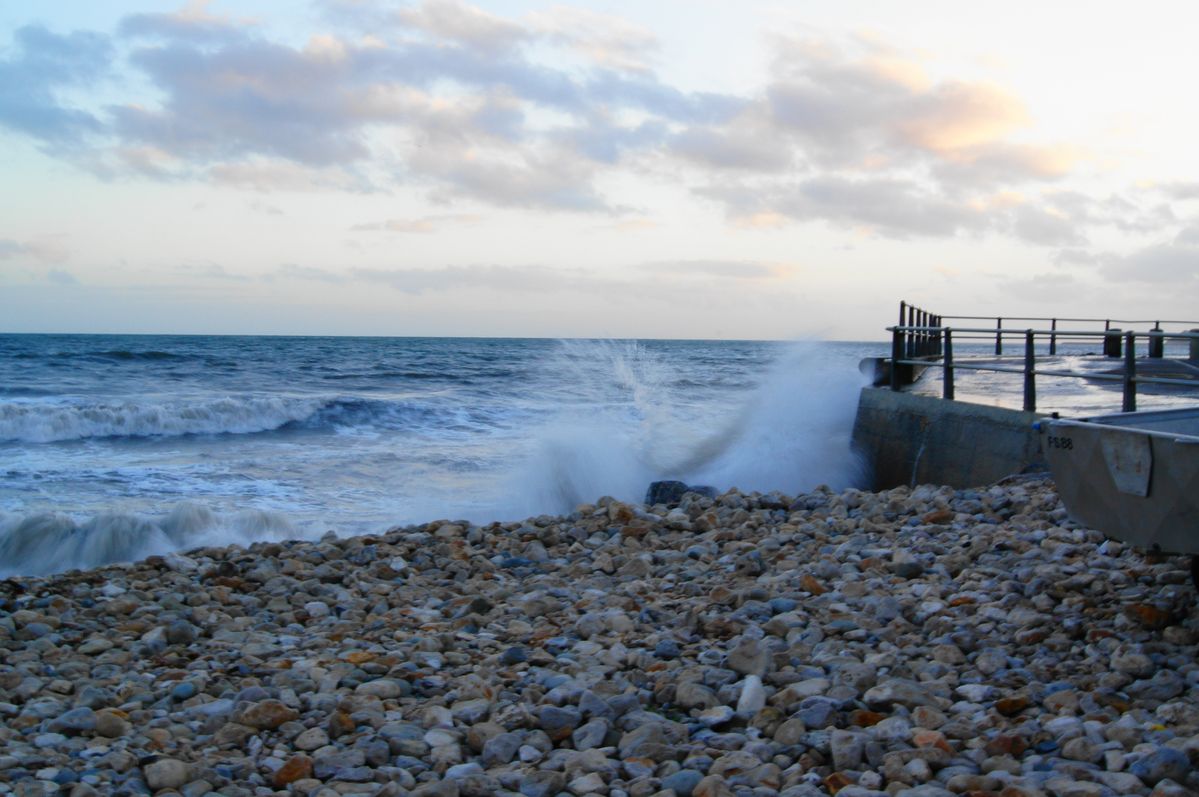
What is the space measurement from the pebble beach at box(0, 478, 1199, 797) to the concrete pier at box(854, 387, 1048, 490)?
173 centimetres

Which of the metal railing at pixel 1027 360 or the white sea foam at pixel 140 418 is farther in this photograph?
the white sea foam at pixel 140 418

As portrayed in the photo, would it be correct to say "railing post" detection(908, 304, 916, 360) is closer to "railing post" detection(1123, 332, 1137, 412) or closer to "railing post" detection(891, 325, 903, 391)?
"railing post" detection(891, 325, 903, 391)

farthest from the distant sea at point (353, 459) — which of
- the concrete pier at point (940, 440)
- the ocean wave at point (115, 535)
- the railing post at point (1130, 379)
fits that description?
the railing post at point (1130, 379)

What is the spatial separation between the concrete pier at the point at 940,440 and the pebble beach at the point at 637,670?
1730 millimetres

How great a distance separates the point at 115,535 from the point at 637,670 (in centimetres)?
693

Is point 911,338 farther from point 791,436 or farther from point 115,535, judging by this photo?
point 115,535

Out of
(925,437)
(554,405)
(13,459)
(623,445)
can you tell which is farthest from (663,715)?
(554,405)

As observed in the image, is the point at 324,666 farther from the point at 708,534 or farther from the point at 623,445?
the point at 623,445

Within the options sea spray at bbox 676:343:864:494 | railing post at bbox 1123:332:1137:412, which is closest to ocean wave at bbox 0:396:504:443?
sea spray at bbox 676:343:864:494

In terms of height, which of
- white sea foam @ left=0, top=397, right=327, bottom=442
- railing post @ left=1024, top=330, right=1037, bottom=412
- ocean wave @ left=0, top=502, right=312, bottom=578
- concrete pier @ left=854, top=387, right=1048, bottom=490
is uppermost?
railing post @ left=1024, top=330, right=1037, bottom=412

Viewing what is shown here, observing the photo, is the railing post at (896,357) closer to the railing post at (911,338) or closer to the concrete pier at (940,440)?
the concrete pier at (940,440)

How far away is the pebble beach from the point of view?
11.8ft

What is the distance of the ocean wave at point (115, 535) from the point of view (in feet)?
30.3

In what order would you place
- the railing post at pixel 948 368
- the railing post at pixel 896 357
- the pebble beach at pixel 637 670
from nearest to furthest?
the pebble beach at pixel 637 670, the railing post at pixel 948 368, the railing post at pixel 896 357
